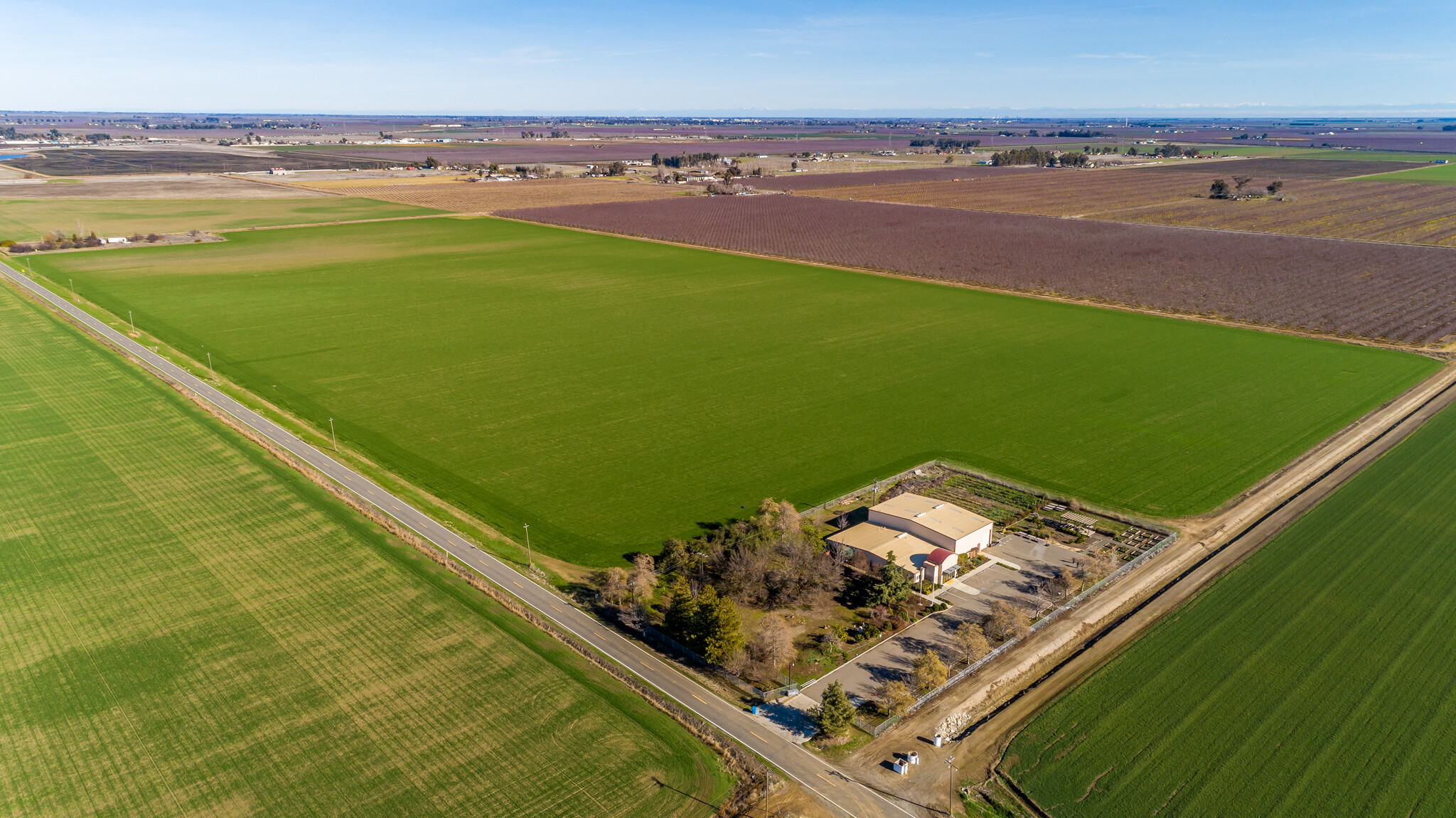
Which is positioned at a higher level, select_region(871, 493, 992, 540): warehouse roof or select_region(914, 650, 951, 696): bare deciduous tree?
select_region(871, 493, 992, 540): warehouse roof

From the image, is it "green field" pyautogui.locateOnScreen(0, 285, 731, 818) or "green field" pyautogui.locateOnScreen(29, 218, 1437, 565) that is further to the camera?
"green field" pyautogui.locateOnScreen(29, 218, 1437, 565)

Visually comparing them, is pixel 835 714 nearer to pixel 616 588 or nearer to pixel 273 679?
pixel 616 588

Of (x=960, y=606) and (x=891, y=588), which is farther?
(x=960, y=606)

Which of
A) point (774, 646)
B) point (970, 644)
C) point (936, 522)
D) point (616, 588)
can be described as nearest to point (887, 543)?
point (936, 522)

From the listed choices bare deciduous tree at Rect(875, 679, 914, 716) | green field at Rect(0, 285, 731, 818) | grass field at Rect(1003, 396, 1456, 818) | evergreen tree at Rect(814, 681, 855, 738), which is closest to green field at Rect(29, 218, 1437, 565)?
green field at Rect(0, 285, 731, 818)

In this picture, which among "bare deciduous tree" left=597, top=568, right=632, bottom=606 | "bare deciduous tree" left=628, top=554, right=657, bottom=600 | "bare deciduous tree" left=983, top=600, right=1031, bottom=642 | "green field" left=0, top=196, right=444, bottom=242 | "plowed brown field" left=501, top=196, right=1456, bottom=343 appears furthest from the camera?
"green field" left=0, top=196, right=444, bottom=242

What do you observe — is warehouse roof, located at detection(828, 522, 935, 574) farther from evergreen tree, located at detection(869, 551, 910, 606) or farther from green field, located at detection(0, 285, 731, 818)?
green field, located at detection(0, 285, 731, 818)
